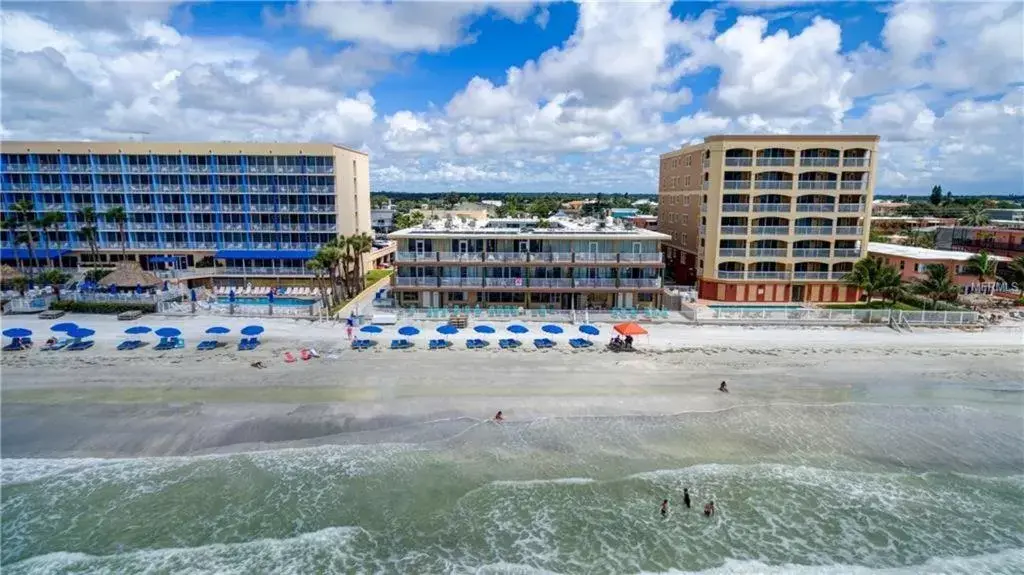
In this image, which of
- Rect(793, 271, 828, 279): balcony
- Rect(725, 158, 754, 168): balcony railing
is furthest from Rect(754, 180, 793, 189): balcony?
Rect(793, 271, 828, 279): balcony

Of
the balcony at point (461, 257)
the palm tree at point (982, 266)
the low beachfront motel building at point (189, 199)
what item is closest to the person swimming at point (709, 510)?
the balcony at point (461, 257)

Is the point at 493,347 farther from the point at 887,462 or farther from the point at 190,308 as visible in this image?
the point at 190,308

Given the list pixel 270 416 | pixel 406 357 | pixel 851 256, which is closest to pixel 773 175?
pixel 851 256

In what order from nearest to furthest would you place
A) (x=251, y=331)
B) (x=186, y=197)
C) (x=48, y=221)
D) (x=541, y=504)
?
(x=541, y=504), (x=251, y=331), (x=48, y=221), (x=186, y=197)

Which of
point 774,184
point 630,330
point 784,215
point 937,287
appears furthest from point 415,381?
point 937,287

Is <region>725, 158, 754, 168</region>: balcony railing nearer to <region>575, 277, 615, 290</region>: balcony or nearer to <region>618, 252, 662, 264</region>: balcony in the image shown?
<region>618, 252, 662, 264</region>: balcony

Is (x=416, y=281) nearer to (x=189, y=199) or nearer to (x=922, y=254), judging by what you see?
(x=189, y=199)

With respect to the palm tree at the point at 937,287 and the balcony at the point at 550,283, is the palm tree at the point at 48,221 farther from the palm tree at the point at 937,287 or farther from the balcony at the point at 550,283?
the palm tree at the point at 937,287
